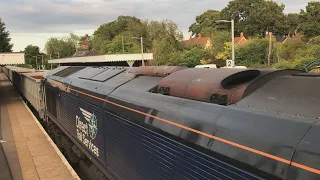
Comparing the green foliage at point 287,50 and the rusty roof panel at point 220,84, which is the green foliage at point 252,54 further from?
the rusty roof panel at point 220,84

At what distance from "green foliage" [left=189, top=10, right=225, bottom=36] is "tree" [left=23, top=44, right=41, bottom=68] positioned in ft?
211

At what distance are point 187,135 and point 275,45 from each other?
4410 centimetres

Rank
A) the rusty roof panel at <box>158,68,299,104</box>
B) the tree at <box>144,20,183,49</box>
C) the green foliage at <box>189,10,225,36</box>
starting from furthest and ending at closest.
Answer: the green foliage at <box>189,10,225,36</box> < the tree at <box>144,20,183,49</box> < the rusty roof panel at <box>158,68,299,104</box>

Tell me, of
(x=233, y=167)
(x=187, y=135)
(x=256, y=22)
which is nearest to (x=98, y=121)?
(x=187, y=135)

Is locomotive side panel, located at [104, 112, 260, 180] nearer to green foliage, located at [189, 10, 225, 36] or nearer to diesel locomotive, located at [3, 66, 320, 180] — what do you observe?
diesel locomotive, located at [3, 66, 320, 180]

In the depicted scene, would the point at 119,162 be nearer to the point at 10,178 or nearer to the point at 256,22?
the point at 10,178

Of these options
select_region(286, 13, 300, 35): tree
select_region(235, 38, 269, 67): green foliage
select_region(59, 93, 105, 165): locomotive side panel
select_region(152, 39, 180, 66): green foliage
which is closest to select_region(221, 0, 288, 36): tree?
select_region(286, 13, 300, 35): tree

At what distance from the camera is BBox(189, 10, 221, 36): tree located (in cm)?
9522

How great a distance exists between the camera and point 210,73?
3.82 m

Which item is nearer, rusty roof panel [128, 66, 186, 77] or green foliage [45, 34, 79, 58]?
rusty roof panel [128, 66, 186, 77]

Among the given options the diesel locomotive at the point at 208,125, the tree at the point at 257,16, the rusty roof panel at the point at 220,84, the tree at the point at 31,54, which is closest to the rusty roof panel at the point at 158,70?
the diesel locomotive at the point at 208,125

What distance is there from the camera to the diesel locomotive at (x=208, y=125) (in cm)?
211

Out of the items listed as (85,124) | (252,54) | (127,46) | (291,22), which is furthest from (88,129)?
(291,22)

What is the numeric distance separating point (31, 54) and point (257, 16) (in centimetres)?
9399
